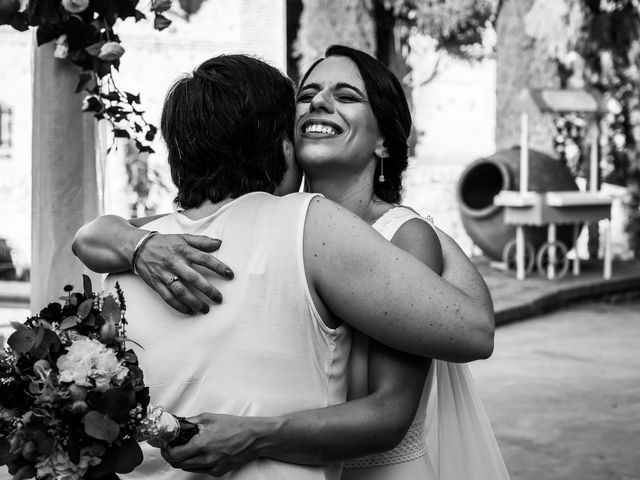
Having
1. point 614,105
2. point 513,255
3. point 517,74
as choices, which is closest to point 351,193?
point 513,255

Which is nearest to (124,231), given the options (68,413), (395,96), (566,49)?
(68,413)

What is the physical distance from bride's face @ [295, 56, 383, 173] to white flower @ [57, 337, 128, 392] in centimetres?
79

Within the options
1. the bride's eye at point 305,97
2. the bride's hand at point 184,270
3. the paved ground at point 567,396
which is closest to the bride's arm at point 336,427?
the bride's hand at point 184,270

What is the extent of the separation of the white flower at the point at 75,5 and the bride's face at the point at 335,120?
2.01 feet

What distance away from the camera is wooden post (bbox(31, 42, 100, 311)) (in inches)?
111

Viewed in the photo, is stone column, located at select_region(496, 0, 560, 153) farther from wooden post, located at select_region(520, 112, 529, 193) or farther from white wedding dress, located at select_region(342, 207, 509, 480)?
white wedding dress, located at select_region(342, 207, 509, 480)

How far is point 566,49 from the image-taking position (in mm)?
14797

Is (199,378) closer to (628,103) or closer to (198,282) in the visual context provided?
(198,282)

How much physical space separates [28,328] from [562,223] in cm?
1168

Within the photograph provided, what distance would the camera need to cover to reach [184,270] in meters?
1.85

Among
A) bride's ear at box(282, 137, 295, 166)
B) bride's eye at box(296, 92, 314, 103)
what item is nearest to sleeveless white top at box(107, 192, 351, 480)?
bride's ear at box(282, 137, 295, 166)

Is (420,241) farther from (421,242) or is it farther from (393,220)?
(393,220)

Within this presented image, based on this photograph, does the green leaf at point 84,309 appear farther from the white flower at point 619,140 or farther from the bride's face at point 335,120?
the white flower at point 619,140

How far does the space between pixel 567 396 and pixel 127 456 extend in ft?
21.2
